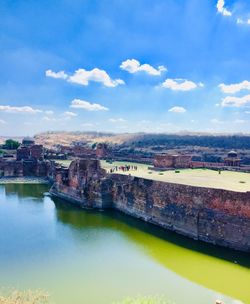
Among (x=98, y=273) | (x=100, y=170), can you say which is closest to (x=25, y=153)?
(x=100, y=170)

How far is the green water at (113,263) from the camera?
11625 millimetres

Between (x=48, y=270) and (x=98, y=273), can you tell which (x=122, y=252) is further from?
(x=48, y=270)

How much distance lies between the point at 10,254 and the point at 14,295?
4.46 metres

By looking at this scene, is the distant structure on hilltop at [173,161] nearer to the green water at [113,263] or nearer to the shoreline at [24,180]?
the green water at [113,263]

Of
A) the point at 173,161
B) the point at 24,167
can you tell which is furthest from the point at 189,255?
the point at 24,167

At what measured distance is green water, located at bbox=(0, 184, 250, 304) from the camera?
1162 cm

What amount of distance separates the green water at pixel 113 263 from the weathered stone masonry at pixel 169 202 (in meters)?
0.70

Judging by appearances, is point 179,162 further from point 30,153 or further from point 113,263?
point 30,153

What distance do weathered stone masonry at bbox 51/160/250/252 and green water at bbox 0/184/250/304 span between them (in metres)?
0.70

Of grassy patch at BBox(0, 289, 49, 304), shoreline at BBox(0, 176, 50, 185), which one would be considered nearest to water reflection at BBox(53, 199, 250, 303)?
grassy patch at BBox(0, 289, 49, 304)

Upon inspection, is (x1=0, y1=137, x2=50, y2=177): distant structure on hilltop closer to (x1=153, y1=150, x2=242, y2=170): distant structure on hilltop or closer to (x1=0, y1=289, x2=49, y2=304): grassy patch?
(x1=153, y1=150, x2=242, y2=170): distant structure on hilltop

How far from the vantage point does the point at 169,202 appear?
19.3 metres

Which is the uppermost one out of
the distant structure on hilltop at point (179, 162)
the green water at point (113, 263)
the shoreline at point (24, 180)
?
the distant structure on hilltop at point (179, 162)

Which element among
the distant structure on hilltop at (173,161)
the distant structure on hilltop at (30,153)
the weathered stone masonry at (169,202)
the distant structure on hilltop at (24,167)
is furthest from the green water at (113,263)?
the distant structure on hilltop at (30,153)
